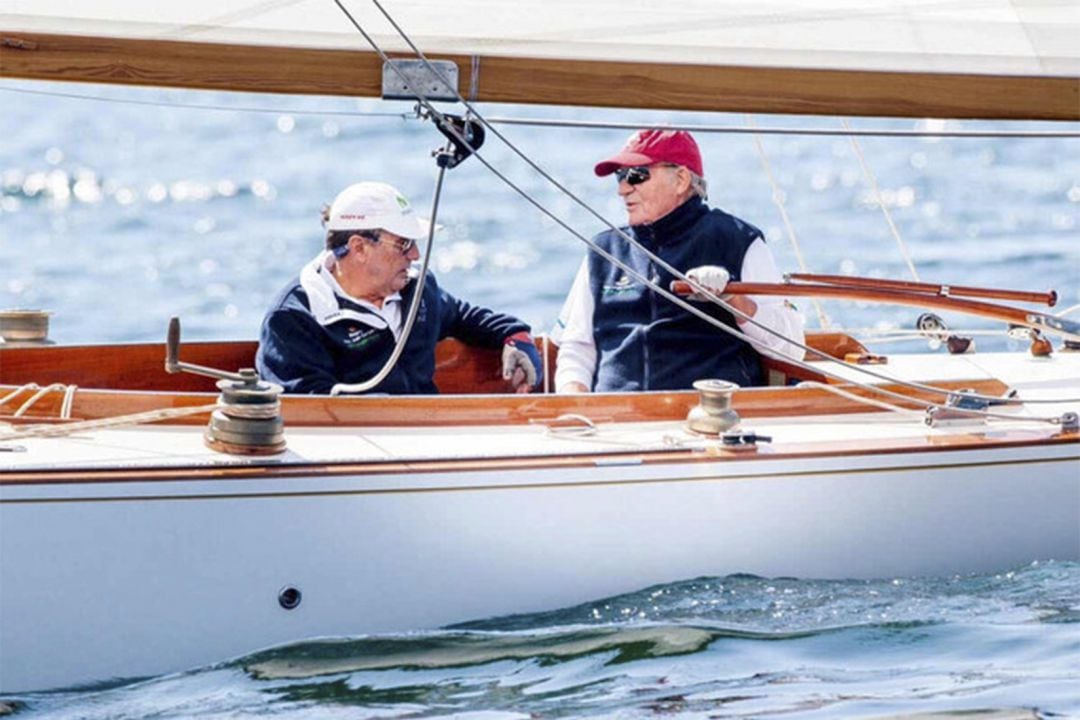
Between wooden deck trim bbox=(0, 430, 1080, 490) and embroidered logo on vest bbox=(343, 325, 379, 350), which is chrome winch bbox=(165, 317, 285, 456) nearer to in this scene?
wooden deck trim bbox=(0, 430, 1080, 490)

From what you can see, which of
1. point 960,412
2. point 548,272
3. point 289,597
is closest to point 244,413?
point 289,597

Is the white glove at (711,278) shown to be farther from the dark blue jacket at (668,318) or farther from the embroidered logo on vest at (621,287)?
the embroidered logo on vest at (621,287)

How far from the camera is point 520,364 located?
220 inches

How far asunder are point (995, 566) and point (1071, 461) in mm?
299

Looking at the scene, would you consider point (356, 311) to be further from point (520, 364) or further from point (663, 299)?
point (663, 299)

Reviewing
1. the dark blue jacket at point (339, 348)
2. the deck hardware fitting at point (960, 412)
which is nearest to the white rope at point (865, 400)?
the deck hardware fitting at point (960, 412)

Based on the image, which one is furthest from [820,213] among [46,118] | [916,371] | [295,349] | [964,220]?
[295,349]

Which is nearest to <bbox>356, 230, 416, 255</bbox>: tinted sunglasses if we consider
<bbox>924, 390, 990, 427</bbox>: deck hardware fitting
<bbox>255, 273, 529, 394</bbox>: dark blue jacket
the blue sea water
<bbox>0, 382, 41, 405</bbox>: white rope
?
<bbox>255, 273, 529, 394</bbox>: dark blue jacket

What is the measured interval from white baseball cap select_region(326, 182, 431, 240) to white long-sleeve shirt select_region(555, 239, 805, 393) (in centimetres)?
52

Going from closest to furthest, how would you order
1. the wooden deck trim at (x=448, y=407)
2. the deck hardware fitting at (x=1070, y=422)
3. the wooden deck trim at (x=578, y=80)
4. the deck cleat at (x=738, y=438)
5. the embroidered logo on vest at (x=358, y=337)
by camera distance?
the wooden deck trim at (x=578, y=80)
the deck cleat at (x=738, y=438)
the wooden deck trim at (x=448, y=407)
the deck hardware fitting at (x=1070, y=422)
the embroidered logo on vest at (x=358, y=337)

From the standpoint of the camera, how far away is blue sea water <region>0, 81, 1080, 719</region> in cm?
446

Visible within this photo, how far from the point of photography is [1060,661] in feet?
15.3

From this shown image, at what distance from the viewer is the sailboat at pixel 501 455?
175 inches

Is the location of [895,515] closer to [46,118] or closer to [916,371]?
[916,371]
